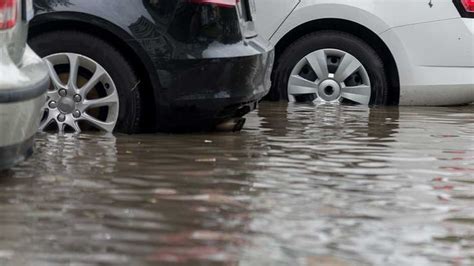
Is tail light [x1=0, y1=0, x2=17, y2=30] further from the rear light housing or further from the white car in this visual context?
the rear light housing

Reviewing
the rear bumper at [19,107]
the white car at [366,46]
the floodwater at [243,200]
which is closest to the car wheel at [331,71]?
the white car at [366,46]

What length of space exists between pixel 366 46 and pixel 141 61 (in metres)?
3.22

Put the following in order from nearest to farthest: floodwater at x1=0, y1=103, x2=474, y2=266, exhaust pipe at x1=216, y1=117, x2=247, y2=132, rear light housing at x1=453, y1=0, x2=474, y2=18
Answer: floodwater at x1=0, y1=103, x2=474, y2=266 < exhaust pipe at x1=216, y1=117, x2=247, y2=132 < rear light housing at x1=453, y1=0, x2=474, y2=18

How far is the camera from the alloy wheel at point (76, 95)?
263 inches

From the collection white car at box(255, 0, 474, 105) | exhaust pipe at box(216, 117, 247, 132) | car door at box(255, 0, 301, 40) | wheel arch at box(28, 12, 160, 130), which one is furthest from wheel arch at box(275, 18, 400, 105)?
wheel arch at box(28, 12, 160, 130)

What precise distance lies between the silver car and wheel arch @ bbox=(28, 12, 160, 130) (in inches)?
53.3

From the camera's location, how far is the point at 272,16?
9.36 meters

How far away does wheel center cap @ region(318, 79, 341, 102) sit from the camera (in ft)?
30.5

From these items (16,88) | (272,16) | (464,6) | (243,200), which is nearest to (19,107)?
(16,88)

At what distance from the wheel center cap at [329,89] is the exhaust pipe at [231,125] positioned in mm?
1863

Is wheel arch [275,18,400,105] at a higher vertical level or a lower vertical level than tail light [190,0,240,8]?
lower

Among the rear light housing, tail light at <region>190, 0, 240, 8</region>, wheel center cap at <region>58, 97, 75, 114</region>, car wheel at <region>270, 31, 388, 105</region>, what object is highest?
the rear light housing

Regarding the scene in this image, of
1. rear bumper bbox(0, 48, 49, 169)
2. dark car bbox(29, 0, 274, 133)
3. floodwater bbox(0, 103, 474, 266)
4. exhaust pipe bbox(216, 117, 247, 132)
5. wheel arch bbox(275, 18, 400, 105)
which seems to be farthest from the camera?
wheel arch bbox(275, 18, 400, 105)

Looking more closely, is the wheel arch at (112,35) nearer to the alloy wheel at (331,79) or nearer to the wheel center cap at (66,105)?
the wheel center cap at (66,105)
